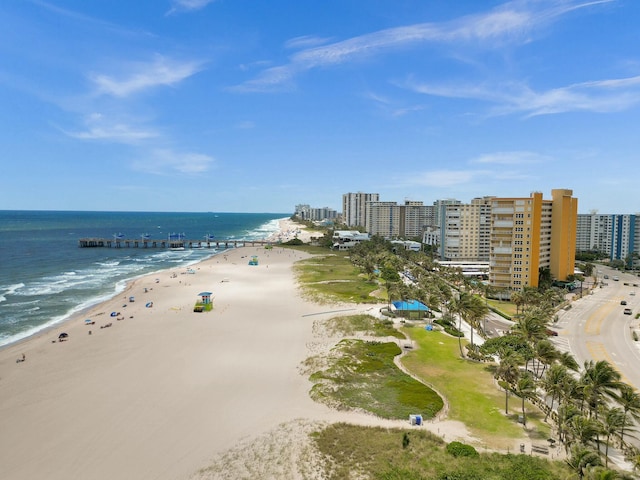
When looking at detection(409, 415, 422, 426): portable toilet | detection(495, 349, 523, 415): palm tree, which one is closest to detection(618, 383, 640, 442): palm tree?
detection(495, 349, 523, 415): palm tree

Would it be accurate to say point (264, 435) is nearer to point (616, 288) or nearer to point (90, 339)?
point (90, 339)

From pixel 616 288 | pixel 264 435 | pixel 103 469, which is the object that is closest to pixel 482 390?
pixel 264 435

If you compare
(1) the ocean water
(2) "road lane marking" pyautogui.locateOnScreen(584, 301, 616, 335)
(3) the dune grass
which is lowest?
(2) "road lane marking" pyautogui.locateOnScreen(584, 301, 616, 335)

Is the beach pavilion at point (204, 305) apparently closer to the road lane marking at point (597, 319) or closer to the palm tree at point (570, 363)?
the palm tree at point (570, 363)

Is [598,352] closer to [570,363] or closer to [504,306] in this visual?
[570,363]

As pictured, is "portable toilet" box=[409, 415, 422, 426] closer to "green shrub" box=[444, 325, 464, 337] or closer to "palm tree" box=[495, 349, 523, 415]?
"palm tree" box=[495, 349, 523, 415]

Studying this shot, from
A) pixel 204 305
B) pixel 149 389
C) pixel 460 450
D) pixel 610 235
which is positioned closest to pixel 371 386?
pixel 460 450

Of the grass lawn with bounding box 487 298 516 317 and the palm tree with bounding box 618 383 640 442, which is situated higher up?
the palm tree with bounding box 618 383 640 442
